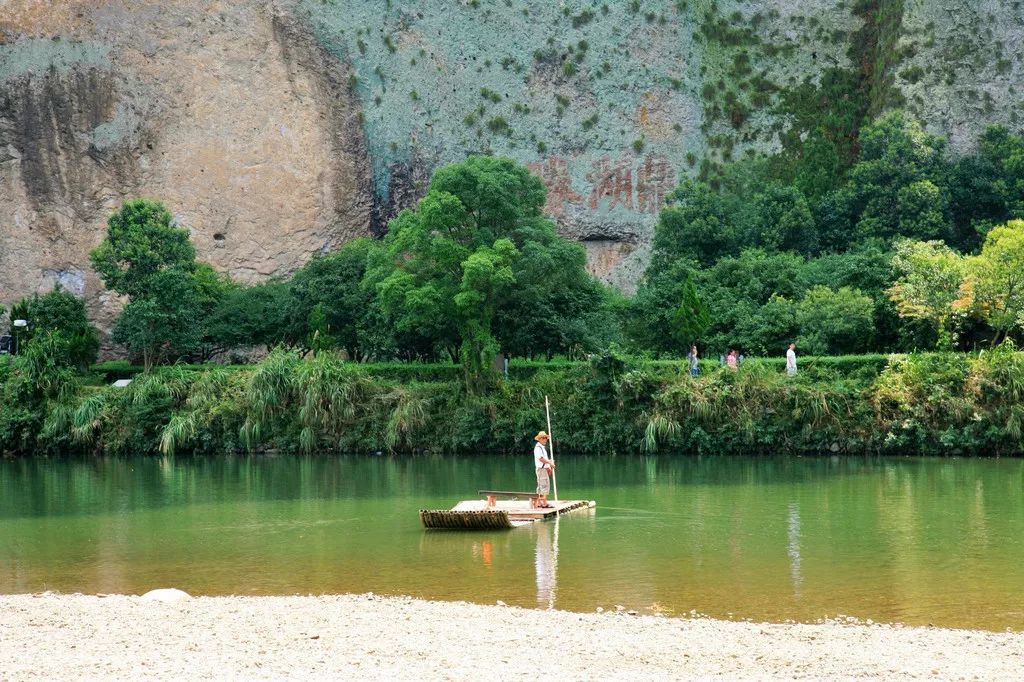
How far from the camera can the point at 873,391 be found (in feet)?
117

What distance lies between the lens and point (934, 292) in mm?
39250

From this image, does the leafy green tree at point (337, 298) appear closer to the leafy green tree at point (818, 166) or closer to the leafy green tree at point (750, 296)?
the leafy green tree at point (750, 296)

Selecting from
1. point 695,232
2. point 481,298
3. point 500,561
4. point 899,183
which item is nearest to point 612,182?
point 695,232

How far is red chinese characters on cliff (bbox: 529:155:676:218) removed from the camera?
59531mm

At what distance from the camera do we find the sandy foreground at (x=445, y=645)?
37.3 ft

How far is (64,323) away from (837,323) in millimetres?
29135

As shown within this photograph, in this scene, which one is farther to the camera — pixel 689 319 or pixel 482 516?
pixel 689 319

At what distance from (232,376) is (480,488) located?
1480 cm

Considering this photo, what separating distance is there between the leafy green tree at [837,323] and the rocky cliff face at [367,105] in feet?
59.0

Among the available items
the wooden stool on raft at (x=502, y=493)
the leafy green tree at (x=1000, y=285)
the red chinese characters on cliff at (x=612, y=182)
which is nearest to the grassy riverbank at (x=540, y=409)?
the leafy green tree at (x=1000, y=285)

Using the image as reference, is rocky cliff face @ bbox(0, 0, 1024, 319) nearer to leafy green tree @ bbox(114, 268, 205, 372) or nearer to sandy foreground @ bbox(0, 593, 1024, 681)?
leafy green tree @ bbox(114, 268, 205, 372)

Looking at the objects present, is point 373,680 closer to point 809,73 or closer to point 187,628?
point 187,628

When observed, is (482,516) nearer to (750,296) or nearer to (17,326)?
(750,296)

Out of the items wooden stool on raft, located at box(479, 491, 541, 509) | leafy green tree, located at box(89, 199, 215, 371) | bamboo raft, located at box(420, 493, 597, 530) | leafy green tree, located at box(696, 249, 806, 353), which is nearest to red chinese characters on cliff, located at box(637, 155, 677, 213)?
leafy green tree, located at box(696, 249, 806, 353)
